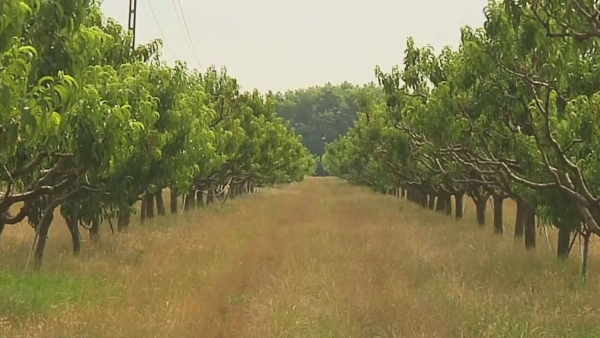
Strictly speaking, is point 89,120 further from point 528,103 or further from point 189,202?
point 189,202

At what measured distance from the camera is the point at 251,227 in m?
27.0

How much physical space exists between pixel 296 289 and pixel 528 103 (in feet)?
18.4

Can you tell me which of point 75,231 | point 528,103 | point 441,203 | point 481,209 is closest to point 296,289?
point 528,103

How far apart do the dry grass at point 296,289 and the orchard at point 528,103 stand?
1.53m

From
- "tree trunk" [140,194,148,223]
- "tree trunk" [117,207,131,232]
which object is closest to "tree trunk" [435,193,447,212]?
"tree trunk" [140,194,148,223]

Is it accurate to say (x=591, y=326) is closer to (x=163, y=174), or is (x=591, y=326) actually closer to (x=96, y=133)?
(x=96, y=133)

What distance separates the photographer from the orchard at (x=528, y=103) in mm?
9984

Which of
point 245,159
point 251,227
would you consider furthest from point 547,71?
point 245,159

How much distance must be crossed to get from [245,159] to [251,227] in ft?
44.4

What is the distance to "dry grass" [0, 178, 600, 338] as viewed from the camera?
35.0ft

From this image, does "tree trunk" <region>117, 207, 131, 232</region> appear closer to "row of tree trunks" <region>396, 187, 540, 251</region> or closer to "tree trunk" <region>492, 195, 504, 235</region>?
"row of tree trunks" <region>396, 187, 540, 251</region>

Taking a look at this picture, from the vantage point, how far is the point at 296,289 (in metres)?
13.7

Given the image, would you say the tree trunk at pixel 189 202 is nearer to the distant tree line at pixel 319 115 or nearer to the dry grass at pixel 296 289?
the dry grass at pixel 296 289

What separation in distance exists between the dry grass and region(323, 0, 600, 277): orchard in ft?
5.03
